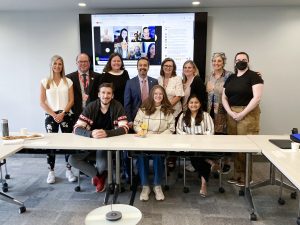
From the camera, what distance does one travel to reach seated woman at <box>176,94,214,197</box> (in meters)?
3.06

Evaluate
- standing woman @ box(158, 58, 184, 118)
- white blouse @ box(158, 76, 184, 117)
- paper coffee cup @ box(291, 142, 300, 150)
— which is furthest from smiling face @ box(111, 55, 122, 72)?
paper coffee cup @ box(291, 142, 300, 150)

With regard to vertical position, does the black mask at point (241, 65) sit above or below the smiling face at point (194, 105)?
above

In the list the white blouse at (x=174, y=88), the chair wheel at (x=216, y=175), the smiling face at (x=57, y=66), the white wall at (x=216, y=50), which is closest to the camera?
the smiling face at (x=57, y=66)

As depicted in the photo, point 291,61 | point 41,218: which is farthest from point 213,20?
point 41,218

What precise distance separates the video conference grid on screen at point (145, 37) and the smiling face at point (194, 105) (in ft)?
4.41

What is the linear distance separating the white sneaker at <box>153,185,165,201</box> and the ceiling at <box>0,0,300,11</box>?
2370 millimetres

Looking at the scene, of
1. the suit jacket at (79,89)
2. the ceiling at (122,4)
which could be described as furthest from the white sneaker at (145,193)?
the ceiling at (122,4)

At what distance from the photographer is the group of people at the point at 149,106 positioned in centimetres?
298

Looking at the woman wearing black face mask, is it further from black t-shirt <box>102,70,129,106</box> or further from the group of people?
black t-shirt <box>102,70,129,106</box>

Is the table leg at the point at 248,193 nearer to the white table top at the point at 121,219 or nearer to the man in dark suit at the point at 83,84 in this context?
the white table top at the point at 121,219

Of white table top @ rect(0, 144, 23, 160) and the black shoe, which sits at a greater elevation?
white table top @ rect(0, 144, 23, 160)

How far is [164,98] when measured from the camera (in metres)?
3.10

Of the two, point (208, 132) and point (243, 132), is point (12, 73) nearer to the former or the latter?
point (208, 132)

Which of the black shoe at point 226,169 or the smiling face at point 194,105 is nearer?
the smiling face at point 194,105
